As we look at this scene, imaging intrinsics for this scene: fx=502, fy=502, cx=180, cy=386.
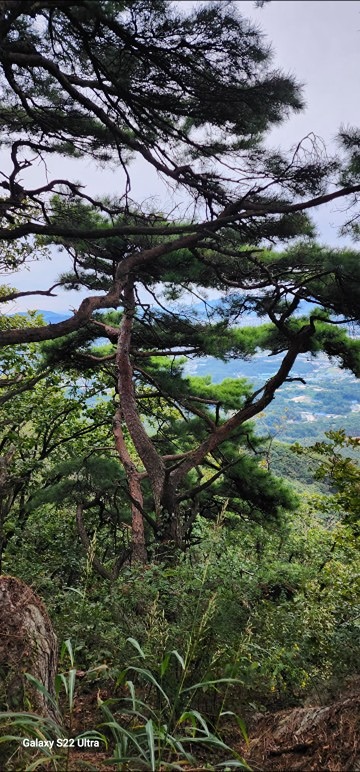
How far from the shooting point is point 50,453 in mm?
8656

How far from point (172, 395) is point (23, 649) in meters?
4.67

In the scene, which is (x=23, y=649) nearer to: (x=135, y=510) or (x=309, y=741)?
(x=309, y=741)

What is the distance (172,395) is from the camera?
6.49m

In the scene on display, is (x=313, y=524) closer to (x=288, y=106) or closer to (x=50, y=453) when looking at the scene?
(x=50, y=453)

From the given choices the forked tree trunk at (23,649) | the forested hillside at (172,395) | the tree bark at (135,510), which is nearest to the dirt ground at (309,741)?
the forested hillside at (172,395)

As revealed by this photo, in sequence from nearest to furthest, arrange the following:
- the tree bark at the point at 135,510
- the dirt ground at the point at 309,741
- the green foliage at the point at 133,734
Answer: the green foliage at the point at 133,734 → the dirt ground at the point at 309,741 → the tree bark at the point at 135,510

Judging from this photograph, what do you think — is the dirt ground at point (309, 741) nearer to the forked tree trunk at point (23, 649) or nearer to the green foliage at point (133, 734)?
the green foliage at point (133, 734)

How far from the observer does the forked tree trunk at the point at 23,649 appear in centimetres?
183

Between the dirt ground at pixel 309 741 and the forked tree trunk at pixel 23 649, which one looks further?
the forked tree trunk at pixel 23 649

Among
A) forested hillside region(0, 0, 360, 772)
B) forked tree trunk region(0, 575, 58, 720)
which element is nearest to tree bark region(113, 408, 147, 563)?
forested hillside region(0, 0, 360, 772)

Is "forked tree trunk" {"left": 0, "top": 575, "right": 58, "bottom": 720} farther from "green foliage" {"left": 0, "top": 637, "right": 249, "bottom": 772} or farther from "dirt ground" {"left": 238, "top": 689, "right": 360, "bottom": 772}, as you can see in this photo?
"dirt ground" {"left": 238, "top": 689, "right": 360, "bottom": 772}

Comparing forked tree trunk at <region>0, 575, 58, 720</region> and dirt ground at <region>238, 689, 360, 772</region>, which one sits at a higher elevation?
forked tree trunk at <region>0, 575, 58, 720</region>

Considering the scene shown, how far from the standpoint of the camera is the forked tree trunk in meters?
1.83

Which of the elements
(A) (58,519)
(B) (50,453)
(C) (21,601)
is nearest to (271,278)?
(C) (21,601)
